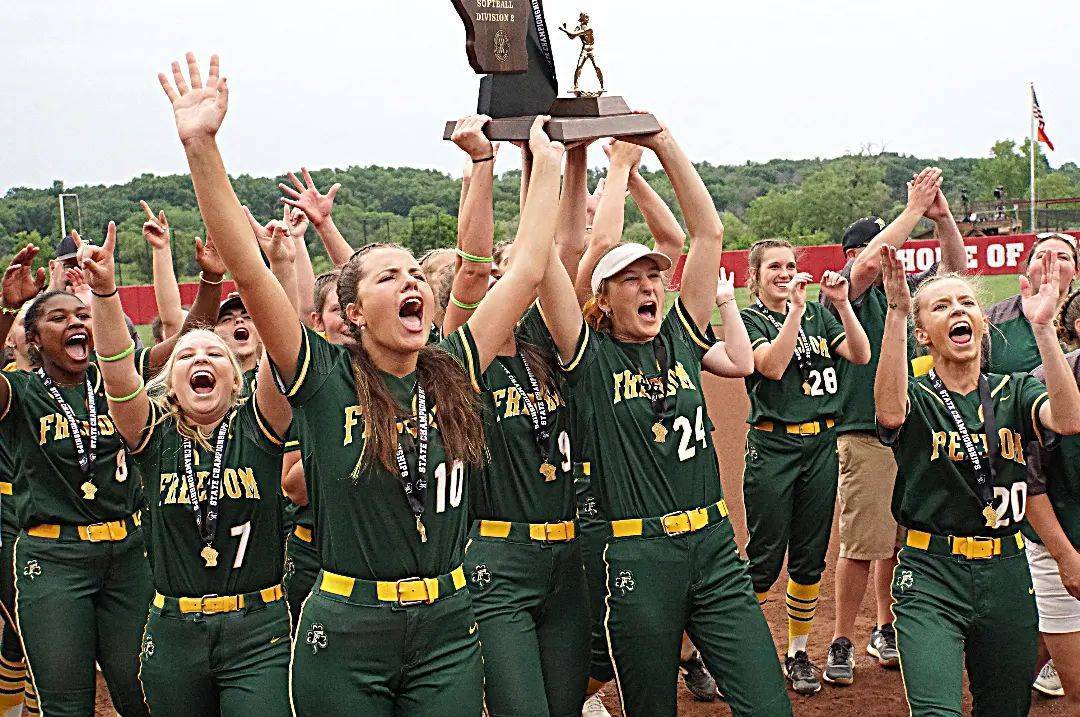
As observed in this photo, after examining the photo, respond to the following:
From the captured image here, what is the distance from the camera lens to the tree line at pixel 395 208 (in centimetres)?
1842

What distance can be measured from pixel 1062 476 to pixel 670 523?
198 cm

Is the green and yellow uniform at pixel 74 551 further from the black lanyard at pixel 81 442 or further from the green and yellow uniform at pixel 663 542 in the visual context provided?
the green and yellow uniform at pixel 663 542

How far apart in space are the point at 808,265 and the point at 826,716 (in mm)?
12703

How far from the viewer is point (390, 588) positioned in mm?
3693

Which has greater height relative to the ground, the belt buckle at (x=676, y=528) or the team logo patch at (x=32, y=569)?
the belt buckle at (x=676, y=528)

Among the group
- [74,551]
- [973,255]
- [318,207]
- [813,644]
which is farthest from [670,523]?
[973,255]

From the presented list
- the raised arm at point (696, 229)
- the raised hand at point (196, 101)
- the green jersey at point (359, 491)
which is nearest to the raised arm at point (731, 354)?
the raised arm at point (696, 229)

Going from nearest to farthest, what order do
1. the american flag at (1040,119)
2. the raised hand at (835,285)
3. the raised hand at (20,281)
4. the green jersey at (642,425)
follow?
the green jersey at (642,425) < the raised hand at (20,281) < the raised hand at (835,285) < the american flag at (1040,119)

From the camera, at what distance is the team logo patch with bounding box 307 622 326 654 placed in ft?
12.1

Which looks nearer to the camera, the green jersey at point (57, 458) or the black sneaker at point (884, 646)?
the green jersey at point (57, 458)

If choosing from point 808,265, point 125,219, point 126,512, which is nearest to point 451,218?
point 808,265

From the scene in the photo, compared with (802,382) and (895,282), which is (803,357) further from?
(895,282)

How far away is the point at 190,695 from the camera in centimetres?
437

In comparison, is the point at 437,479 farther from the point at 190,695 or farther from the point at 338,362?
the point at 190,695
